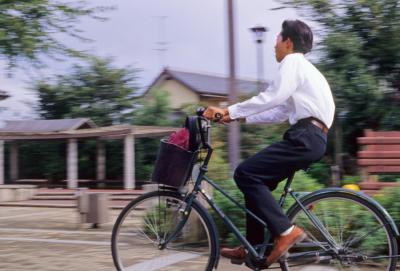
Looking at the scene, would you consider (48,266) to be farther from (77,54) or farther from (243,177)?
(77,54)

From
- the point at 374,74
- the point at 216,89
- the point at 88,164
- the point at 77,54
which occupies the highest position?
the point at 77,54

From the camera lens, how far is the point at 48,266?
5410mm

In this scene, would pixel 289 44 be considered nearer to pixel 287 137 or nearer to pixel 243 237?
pixel 287 137

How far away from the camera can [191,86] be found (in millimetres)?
28625

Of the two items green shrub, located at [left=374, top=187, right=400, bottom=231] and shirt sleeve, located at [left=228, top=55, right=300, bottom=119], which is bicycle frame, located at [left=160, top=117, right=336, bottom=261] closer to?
shirt sleeve, located at [left=228, top=55, right=300, bottom=119]

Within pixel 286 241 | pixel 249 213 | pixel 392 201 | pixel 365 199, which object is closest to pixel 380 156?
pixel 392 201

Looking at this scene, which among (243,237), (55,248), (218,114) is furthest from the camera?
(55,248)

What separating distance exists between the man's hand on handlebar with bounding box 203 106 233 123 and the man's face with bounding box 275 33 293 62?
56cm

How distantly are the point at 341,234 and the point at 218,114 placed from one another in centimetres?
121

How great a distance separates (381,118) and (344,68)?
4.23ft

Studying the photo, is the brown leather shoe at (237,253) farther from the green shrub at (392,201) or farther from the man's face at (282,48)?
the green shrub at (392,201)

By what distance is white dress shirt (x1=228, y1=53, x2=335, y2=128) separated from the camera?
3691mm

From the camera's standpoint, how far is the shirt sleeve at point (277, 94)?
12.1ft

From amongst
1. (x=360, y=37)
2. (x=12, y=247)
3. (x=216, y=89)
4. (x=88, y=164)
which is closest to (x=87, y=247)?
(x=12, y=247)
